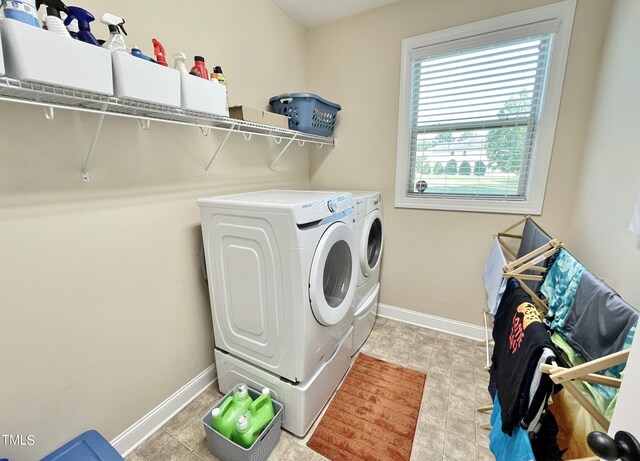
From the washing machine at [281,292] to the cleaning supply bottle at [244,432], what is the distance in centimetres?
20

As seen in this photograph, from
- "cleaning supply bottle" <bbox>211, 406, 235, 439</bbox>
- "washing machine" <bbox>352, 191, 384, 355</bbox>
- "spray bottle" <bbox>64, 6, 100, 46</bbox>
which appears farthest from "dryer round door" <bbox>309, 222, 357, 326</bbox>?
"spray bottle" <bbox>64, 6, 100, 46</bbox>

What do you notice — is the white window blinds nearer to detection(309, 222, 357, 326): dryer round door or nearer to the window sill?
the window sill

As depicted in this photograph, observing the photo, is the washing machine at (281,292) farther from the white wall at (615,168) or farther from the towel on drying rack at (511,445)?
the white wall at (615,168)

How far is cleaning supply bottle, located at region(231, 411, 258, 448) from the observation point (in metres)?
1.21

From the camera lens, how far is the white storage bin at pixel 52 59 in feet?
2.24

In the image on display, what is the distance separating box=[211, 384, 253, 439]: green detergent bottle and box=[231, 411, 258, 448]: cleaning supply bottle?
0.04 metres

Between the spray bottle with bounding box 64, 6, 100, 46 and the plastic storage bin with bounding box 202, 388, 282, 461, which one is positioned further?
the plastic storage bin with bounding box 202, 388, 282, 461

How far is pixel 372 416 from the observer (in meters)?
1.54

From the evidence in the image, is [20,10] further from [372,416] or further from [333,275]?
[372,416]

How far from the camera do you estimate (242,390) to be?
138cm

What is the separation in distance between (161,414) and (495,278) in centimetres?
208

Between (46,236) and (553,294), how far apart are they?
204 centimetres

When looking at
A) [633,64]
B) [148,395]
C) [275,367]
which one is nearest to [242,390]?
[275,367]

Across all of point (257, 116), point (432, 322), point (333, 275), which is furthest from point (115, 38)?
point (432, 322)
